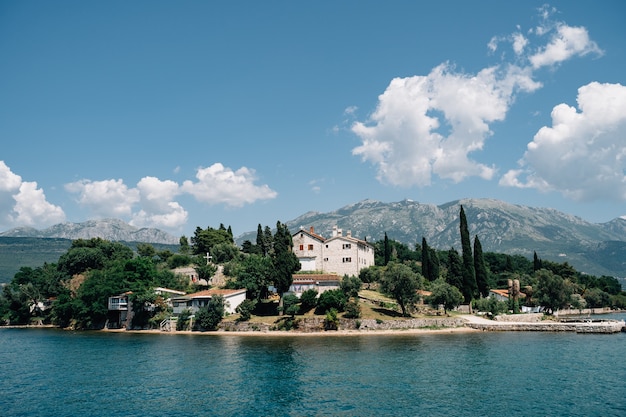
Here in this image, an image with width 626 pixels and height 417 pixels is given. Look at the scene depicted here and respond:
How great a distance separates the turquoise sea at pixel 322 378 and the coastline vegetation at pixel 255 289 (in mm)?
12925

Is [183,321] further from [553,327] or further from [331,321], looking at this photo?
[553,327]

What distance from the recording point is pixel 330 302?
7281 cm

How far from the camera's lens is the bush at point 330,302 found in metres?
72.9

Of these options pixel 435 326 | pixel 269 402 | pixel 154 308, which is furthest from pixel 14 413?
pixel 435 326

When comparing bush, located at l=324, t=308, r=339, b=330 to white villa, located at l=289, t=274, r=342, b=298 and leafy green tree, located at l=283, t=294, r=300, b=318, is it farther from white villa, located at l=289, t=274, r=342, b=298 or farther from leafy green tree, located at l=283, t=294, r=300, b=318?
white villa, located at l=289, t=274, r=342, b=298

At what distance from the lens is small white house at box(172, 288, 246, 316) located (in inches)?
3109

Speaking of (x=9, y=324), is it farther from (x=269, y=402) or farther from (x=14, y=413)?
(x=269, y=402)

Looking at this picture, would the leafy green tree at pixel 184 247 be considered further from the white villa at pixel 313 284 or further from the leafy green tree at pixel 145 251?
the white villa at pixel 313 284

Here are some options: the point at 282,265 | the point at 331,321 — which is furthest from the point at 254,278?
the point at 331,321

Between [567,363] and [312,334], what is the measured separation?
3571 cm

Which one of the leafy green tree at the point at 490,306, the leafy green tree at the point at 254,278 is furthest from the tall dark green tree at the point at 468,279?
the leafy green tree at the point at 254,278

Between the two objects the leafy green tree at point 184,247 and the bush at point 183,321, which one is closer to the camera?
the bush at point 183,321

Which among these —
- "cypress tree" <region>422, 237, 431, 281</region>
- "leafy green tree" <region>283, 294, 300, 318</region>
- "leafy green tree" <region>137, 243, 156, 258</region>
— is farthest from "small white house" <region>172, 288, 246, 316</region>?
"leafy green tree" <region>137, 243, 156, 258</region>

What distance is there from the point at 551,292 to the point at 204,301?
73.8 m
